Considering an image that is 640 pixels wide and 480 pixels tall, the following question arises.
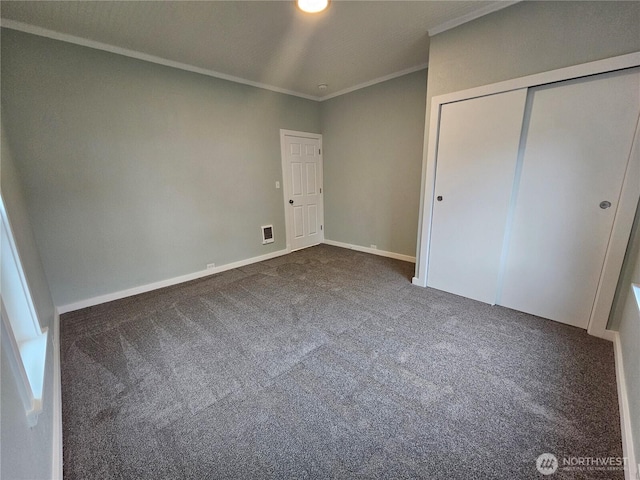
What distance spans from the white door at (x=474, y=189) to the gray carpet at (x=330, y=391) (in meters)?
0.34

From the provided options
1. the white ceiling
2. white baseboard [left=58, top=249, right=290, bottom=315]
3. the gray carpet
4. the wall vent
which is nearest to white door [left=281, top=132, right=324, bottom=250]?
the wall vent

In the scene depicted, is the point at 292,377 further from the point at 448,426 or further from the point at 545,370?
the point at 545,370

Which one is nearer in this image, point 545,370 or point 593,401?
point 593,401

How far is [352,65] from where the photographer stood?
3.16m

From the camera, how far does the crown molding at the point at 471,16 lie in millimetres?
2041

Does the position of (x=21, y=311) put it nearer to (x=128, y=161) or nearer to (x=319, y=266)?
(x=128, y=161)

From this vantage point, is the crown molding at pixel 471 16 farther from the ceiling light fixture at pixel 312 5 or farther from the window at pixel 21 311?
the window at pixel 21 311

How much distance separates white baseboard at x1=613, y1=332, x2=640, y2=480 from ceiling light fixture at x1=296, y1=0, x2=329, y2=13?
10.3 feet

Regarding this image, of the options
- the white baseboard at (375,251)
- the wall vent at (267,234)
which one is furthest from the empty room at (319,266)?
the wall vent at (267,234)

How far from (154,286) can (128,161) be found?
1447 mm

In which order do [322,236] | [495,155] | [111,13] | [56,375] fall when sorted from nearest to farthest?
[56,375] < [111,13] < [495,155] < [322,236]

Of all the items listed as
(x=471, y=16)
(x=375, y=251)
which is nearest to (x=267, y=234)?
(x=375, y=251)

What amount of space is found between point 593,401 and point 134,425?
258 centimetres

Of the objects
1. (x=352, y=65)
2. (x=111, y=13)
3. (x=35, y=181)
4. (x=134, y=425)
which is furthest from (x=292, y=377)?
(x=352, y=65)
